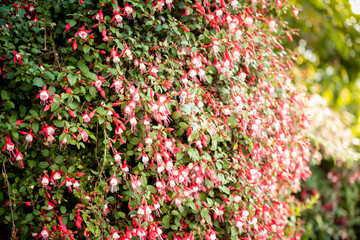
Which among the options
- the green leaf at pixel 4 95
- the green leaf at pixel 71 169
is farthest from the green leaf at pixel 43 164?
the green leaf at pixel 4 95

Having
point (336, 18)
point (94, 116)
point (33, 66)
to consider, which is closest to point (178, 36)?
point (94, 116)

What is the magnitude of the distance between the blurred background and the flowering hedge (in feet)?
6.01

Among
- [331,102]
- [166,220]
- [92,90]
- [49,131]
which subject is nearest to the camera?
[49,131]

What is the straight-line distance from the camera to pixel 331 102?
430cm

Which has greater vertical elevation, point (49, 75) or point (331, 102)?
point (49, 75)

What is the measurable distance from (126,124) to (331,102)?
3574 millimetres

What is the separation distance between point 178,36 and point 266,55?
74 cm

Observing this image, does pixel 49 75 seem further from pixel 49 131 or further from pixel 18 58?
pixel 49 131

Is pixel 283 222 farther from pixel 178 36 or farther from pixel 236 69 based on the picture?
pixel 178 36

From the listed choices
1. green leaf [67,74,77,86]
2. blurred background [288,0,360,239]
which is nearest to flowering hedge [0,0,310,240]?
green leaf [67,74,77,86]

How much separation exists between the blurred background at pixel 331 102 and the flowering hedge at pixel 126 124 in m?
1.83

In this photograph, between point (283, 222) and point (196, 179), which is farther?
point (283, 222)

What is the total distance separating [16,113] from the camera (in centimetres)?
152

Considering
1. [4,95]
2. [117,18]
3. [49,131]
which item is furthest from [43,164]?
[117,18]
